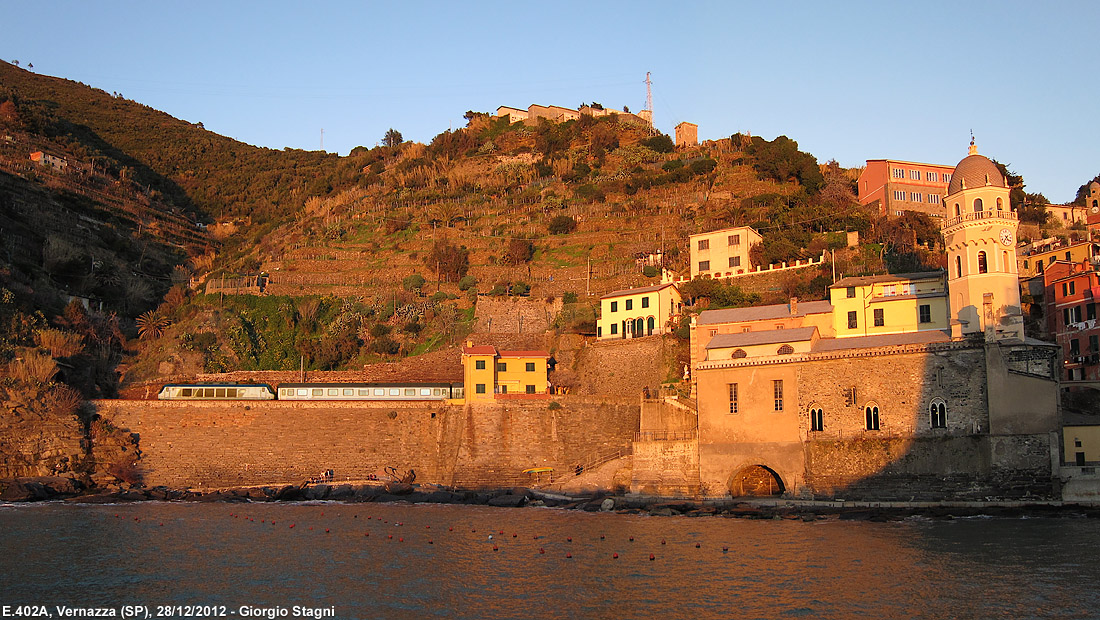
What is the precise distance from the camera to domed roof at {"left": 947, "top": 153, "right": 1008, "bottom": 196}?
124 ft

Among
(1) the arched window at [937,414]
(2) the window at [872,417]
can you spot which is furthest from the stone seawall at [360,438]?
(1) the arched window at [937,414]

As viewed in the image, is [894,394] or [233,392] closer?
[894,394]

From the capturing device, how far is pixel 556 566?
25.3 m

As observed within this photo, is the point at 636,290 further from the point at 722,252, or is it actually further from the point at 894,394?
the point at 894,394

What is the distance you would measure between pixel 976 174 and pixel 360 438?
3165cm

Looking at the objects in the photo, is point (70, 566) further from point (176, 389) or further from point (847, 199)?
point (847, 199)

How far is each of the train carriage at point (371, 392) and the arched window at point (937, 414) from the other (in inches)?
911

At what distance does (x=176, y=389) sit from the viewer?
158 ft

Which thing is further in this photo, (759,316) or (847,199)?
(847,199)

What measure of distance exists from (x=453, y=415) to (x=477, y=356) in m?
3.33

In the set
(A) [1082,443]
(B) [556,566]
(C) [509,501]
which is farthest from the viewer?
(C) [509,501]

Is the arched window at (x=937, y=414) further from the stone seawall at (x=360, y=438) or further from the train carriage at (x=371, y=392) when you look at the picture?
the train carriage at (x=371, y=392)

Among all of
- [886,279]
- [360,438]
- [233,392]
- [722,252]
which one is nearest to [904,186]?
[722,252]

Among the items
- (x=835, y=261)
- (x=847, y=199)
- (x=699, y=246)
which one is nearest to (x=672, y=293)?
(x=699, y=246)
